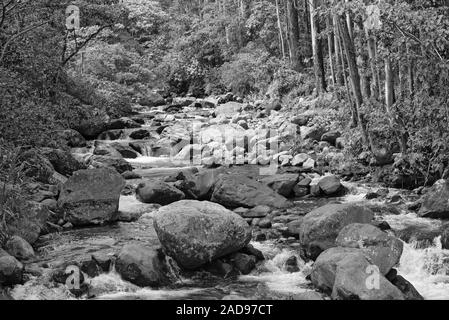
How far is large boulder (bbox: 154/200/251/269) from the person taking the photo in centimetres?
754

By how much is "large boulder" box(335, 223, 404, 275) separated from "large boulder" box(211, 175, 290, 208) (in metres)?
3.53

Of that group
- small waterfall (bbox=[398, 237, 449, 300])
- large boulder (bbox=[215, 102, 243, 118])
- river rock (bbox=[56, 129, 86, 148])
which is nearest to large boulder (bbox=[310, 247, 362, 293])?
small waterfall (bbox=[398, 237, 449, 300])

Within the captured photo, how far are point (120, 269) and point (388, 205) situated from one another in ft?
19.1

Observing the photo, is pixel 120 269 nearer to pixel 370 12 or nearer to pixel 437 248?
pixel 437 248

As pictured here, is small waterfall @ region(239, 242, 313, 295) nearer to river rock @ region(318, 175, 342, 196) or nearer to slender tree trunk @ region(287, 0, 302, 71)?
river rock @ region(318, 175, 342, 196)

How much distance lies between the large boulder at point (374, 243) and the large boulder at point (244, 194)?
3.53 m

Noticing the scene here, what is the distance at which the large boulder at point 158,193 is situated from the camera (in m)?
11.6

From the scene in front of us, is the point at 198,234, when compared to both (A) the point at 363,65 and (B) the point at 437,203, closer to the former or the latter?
(B) the point at 437,203

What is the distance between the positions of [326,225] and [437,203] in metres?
2.96

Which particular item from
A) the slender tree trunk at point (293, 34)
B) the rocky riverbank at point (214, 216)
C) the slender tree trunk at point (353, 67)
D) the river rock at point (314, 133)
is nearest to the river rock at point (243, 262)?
the rocky riverbank at point (214, 216)

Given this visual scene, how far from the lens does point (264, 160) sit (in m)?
15.9

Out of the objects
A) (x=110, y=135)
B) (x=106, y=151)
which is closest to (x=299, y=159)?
(x=106, y=151)

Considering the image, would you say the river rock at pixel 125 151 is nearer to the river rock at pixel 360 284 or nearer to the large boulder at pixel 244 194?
the large boulder at pixel 244 194
